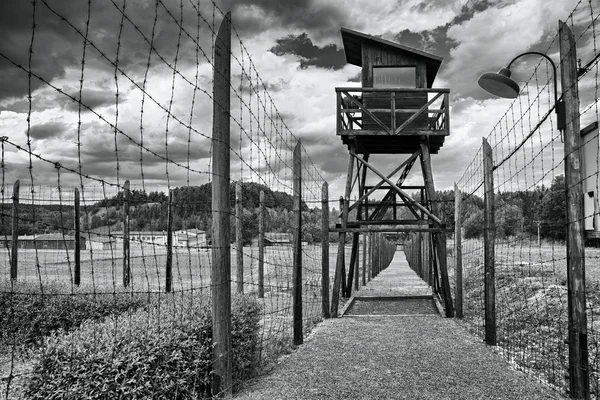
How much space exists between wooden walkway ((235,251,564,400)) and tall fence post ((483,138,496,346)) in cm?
37

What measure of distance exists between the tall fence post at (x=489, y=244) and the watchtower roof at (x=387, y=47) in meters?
6.25

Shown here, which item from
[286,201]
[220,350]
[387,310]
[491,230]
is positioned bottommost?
[387,310]

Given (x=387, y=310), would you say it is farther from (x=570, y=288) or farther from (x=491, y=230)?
(x=570, y=288)

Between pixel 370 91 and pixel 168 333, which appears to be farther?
pixel 370 91

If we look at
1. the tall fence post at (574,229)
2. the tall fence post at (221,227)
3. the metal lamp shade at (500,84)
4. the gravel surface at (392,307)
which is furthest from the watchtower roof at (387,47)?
the tall fence post at (221,227)

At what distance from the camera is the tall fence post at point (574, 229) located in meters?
5.14

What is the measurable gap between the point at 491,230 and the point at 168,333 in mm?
5941

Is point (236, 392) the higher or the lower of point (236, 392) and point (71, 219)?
the lower

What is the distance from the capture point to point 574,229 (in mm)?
5234

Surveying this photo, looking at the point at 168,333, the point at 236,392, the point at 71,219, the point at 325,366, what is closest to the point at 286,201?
the point at 325,366

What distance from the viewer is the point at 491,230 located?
8469 millimetres

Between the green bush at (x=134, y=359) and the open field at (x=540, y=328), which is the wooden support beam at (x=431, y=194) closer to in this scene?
the open field at (x=540, y=328)

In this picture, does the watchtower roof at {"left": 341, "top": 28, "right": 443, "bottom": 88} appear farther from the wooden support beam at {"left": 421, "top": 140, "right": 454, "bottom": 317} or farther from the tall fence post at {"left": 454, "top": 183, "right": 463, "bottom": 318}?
the tall fence post at {"left": 454, "top": 183, "right": 463, "bottom": 318}

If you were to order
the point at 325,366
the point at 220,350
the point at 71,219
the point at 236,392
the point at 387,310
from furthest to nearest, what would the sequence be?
the point at 71,219, the point at 387,310, the point at 325,366, the point at 236,392, the point at 220,350
